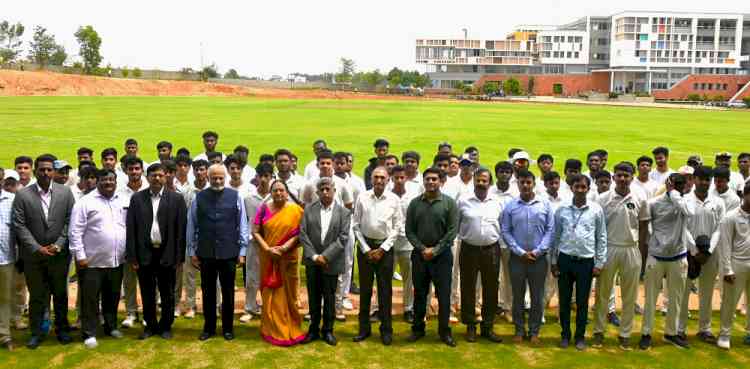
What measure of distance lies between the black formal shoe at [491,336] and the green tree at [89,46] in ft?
296

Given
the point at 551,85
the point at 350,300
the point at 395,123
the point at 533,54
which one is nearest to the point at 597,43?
the point at 533,54

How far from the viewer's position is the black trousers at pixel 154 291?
677 cm

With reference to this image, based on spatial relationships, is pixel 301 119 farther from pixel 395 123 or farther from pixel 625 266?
pixel 625 266

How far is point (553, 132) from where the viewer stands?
31.2 m

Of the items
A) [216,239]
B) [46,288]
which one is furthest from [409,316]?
[46,288]

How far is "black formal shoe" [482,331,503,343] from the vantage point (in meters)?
6.91

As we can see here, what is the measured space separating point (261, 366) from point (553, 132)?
27.3m

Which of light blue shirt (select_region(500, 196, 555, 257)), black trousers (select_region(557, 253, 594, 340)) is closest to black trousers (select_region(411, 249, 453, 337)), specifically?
light blue shirt (select_region(500, 196, 555, 257))

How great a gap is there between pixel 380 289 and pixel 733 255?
390cm

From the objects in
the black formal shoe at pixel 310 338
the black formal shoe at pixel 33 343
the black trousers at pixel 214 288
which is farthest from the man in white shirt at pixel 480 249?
the black formal shoe at pixel 33 343

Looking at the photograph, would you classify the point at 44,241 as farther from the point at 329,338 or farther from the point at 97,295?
the point at 329,338

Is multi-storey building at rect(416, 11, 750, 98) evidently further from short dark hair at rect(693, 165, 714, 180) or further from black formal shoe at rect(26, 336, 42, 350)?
black formal shoe at rect(26, 336, 42, 350)

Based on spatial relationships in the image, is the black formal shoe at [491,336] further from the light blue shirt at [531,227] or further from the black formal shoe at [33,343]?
the black formal shoe at [33,343]

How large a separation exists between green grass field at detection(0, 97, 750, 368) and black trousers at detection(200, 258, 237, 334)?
0.22 metres
